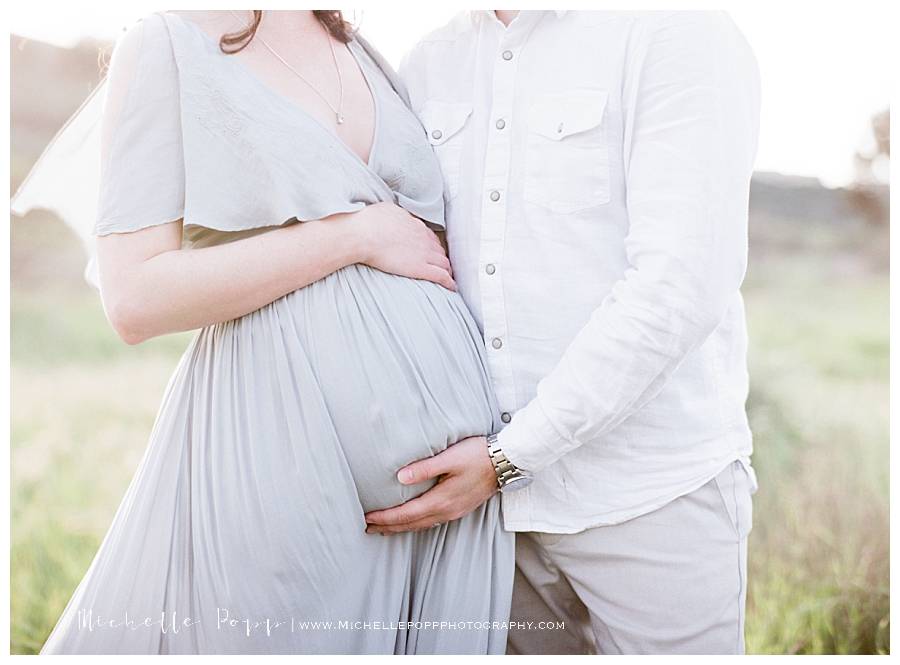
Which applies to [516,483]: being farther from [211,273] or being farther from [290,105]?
[290,105]

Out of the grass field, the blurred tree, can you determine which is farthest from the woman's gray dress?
the blurred tree

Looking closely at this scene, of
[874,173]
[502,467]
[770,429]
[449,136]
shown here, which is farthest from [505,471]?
[770,429]

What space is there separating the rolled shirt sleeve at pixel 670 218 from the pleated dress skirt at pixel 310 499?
0.18 meters

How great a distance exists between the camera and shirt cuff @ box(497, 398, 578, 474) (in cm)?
113

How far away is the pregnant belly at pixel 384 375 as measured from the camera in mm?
1150

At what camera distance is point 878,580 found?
162cm

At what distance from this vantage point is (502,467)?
1166mm

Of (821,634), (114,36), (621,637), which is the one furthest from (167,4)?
(821,634)

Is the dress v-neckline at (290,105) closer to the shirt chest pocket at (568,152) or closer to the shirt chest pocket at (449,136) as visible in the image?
the shirt chest pocket at (449,136)

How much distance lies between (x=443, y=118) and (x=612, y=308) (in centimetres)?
40

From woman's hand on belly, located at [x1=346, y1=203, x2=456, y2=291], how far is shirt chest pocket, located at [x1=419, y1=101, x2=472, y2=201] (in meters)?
0.08

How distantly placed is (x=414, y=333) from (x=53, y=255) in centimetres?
81

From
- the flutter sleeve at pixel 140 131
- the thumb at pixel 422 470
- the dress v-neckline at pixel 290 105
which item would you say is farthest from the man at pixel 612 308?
the flutter sleeve at pixel 140 131
